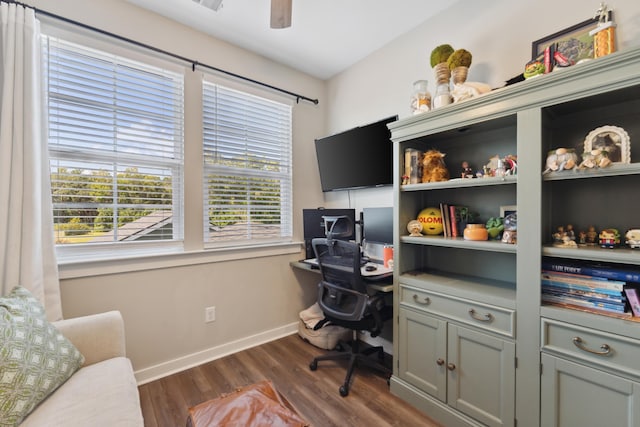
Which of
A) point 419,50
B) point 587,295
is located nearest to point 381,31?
point 419,50

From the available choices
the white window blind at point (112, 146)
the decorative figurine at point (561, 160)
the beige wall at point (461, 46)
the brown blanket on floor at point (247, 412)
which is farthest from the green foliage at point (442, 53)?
the brown blanket on floor at point (247, 412)

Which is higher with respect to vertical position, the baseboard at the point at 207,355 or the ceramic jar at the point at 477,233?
the ceramic jar at the point at 477,233

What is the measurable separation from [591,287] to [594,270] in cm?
8

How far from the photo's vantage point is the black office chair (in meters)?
1.91

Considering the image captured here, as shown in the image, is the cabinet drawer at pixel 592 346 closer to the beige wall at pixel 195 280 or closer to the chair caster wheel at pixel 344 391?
the chair caster wheel at pixel 344 391

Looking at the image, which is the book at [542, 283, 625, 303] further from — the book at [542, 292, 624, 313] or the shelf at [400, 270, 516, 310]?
the shelf at [400, 270, 516, 310]

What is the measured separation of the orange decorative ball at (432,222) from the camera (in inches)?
74.3

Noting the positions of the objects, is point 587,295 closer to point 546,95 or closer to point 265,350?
point 546,95

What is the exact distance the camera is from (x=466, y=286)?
5.40ft

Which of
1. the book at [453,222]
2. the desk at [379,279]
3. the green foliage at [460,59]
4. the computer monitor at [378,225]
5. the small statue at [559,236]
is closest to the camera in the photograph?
the small statue at [559,236]

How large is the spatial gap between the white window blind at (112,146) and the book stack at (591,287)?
2443mm

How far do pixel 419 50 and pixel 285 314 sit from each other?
2.68m

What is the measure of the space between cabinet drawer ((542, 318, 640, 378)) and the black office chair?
0.95 m

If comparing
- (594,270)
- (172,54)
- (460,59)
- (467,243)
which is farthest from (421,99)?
(172,54)
